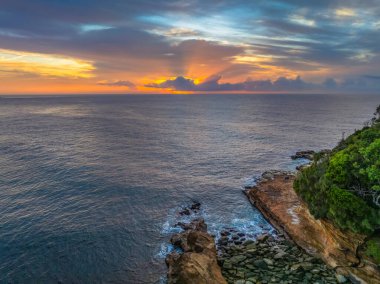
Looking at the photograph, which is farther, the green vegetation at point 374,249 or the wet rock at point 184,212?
the wet rock at point 184,212

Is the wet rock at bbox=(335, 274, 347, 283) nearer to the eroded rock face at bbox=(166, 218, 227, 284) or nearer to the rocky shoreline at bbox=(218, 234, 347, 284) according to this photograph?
the rocky shoreline at bbox=(218, 234, 347, 284)

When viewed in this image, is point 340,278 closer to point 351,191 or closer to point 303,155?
point 351,191

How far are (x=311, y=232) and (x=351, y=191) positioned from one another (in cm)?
1020

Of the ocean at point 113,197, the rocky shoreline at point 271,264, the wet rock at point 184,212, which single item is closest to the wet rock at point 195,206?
the wet rock at point 184,212

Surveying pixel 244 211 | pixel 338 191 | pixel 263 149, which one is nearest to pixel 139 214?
pixel 244 211

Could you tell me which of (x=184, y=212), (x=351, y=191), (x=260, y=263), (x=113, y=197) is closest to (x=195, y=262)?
(x=260, y=263)

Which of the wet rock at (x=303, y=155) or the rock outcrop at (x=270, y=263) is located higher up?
the wet rock at (x=303, y=155)

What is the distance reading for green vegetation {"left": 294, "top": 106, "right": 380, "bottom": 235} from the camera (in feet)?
85.6

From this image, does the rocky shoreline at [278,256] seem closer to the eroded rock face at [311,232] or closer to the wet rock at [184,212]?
the eroded rock face at [311,232]

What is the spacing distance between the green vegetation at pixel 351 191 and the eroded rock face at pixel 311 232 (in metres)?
1.72

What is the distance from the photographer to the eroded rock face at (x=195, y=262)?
2745 centimetres

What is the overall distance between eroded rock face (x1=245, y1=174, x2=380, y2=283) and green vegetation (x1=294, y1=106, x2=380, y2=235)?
5.63 feet

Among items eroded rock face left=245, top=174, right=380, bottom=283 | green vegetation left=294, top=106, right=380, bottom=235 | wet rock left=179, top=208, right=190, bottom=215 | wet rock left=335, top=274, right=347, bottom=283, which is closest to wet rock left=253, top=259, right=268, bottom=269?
eroded rock face left=245, top=174, right=380, bottom=283

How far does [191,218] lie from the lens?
45531 mm
